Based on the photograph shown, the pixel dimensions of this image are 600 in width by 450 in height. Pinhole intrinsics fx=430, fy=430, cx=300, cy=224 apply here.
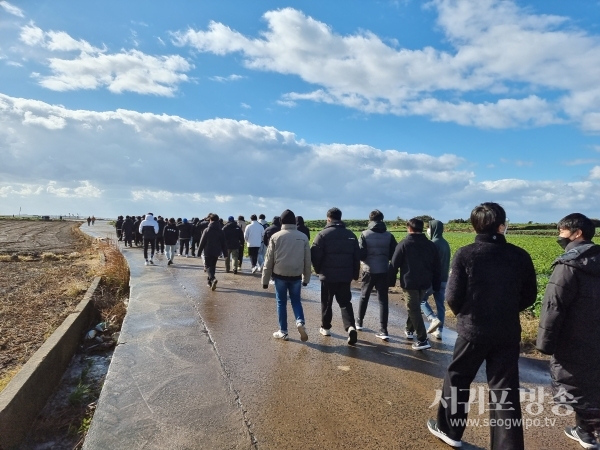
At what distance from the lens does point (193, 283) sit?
1188 cm

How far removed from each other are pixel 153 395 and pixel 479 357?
10.6 ft

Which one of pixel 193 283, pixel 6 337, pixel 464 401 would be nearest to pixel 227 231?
pixel 193 283

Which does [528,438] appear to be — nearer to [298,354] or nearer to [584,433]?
[584,433]

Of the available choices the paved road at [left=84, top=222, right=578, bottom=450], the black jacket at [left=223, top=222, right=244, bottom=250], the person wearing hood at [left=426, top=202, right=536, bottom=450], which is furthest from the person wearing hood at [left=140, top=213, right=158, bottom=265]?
the person wearing hood at [left=426, top=202, right=536, bottom=450]

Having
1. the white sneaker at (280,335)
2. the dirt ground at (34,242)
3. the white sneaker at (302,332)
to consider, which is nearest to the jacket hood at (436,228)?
the white sneaker at (302,332)

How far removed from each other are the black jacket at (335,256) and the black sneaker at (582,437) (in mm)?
3105

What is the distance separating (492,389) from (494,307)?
0.63m

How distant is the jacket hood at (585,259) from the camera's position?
11.0ft

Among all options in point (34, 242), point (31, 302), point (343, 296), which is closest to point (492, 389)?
point (343, 296)

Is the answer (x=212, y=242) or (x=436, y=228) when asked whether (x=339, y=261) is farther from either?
(x=212, y=242)

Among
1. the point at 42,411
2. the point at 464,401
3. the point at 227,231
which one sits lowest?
the point at 42,411

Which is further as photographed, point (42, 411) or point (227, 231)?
point (227, 231)

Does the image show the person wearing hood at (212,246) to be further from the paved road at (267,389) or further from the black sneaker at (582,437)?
the black sneaker at (582,437)

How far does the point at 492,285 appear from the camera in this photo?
129 inches
